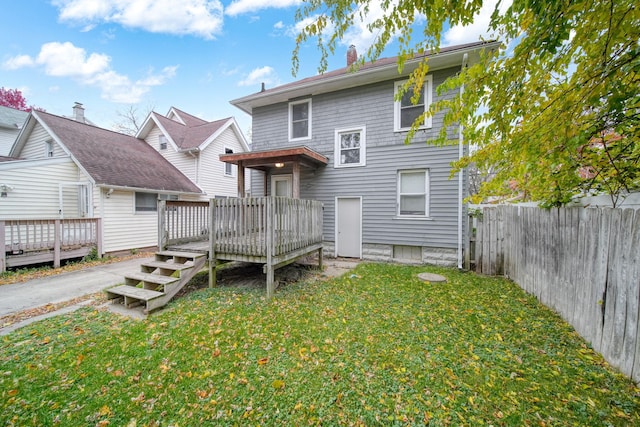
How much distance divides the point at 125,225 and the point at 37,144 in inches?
261

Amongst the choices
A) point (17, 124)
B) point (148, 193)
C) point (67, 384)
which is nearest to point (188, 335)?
point (67, 384)

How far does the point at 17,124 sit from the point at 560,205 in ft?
86.1

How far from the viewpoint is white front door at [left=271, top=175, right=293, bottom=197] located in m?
9.16

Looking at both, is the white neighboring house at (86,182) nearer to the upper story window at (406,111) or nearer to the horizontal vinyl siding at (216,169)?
the horizontal vinyl siding at (216,169)

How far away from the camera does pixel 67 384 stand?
235 centimetres

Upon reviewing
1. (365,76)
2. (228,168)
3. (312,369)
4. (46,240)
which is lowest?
(312,369)

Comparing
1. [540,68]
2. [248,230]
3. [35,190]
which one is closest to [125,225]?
[35,190]

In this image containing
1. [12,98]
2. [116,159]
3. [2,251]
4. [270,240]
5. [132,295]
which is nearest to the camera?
[132,295]

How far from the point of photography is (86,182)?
904 centimetres

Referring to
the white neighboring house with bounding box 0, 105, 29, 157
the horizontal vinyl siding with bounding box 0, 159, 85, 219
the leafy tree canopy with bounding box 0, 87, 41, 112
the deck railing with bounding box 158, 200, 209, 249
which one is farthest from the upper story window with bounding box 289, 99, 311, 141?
the leafy tree canopy with bounding box 0, 87, 41, 112

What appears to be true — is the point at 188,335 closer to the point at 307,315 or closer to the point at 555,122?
the point at 307,315

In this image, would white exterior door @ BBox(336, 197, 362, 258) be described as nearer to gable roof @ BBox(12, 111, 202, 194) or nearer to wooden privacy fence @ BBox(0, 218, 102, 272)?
gable roof @ BBox(12, 111, 202, 194)

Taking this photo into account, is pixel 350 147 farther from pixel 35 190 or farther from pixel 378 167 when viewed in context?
pixel 35 190

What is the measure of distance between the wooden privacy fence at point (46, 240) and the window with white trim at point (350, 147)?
29.0 feet
